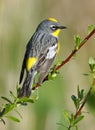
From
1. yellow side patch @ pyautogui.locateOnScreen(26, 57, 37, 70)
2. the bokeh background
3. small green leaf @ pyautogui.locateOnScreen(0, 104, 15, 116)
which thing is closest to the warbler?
yellow side patch @ pyautogui.locateOnScreen(26, 57, 37, 70)

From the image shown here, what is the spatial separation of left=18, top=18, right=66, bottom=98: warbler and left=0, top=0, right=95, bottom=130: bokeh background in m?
0.60

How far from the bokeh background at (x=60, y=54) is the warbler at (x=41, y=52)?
23.8 inches

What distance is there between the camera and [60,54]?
6.22 metres

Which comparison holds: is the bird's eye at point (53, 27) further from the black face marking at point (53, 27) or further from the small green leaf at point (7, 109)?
the small green leaf at point (7, 109)

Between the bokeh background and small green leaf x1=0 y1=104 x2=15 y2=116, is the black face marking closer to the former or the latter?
the bokeh background

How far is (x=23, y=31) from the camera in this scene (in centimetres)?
562

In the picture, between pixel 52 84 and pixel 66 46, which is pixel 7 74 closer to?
pixel 52 84

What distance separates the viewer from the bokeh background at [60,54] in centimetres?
493

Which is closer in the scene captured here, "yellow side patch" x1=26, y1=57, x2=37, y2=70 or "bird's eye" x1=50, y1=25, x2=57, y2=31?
"yellow side patch" x1=26, y1=57, x2=37, y2=70

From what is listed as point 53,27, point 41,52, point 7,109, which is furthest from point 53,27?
point 7,109

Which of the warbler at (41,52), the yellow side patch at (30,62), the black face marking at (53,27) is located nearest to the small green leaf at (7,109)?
the warbler at (41,52)

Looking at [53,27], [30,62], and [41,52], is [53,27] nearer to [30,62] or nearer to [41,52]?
[41,52]

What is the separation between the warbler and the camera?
3.37m

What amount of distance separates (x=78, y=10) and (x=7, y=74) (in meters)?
2.25
